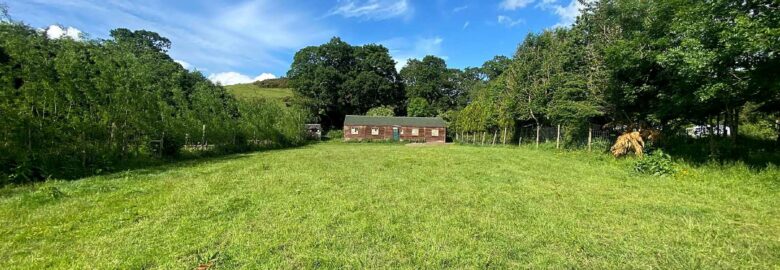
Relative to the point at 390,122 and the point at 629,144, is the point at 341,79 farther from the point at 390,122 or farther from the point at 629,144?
the point at 629,144

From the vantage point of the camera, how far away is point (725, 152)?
11.6m

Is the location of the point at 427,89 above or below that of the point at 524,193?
above

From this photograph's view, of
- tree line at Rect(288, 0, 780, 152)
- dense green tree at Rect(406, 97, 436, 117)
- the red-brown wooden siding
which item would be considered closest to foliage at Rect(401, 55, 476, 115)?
dense green tree at Rect(406, 97, 436, 117)

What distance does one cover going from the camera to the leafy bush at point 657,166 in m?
10.1

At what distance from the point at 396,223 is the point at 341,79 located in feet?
181

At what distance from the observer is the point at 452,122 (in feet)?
159

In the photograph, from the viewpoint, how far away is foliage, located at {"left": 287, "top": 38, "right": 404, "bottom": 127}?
5762cm

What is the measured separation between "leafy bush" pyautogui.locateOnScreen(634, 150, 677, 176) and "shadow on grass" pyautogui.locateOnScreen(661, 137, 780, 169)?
1.36 m

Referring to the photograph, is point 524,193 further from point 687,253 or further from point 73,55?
point 73,55

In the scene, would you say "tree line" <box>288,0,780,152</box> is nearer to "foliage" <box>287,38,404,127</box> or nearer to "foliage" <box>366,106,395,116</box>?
"foliage" <box>366,106,395,116</box>

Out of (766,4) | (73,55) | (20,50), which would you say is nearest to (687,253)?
(766,4)

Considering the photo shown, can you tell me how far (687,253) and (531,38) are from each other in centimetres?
2850

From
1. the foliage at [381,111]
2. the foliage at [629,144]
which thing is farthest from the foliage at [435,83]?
the foliage at [629,144]

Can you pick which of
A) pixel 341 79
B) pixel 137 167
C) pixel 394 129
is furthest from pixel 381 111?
pixel 137 167
